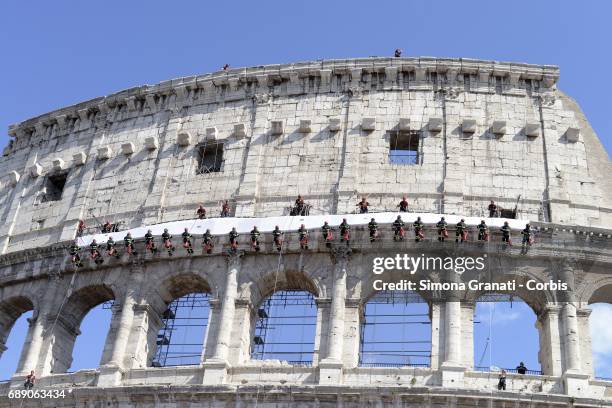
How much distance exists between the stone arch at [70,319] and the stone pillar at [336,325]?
762 cm

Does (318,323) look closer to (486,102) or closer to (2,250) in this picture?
(486,102)

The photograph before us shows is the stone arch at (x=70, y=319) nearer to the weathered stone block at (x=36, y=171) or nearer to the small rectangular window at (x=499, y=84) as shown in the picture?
the weathered stone block at (x=36, y=171)

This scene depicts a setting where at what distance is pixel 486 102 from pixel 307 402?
12842 millimetres

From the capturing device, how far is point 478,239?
26406 mm

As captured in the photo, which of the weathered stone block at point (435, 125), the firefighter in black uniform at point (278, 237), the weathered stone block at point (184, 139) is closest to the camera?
the firefighter in black uniform at point (278, 237)

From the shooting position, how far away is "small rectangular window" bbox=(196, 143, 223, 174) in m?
31.3

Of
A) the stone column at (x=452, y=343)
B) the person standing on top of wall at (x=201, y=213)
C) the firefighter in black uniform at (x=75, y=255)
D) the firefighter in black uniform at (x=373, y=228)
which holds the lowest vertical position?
the stone column at (x=452, y=343)

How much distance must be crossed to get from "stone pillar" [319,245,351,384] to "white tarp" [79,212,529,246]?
3.72 feet

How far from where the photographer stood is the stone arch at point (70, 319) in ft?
93.0

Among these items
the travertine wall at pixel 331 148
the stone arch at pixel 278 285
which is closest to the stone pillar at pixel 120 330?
the travertine wall at pixel 331 148

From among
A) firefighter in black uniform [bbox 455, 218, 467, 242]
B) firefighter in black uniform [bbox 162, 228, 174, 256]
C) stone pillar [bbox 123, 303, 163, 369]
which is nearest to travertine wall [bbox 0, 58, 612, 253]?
firefighter in black uniform [bbox 455, 218, 467, 242]

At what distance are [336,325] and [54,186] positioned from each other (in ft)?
47.9

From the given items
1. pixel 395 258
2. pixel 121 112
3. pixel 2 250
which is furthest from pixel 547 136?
pixel 2 250

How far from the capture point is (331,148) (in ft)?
98.6
